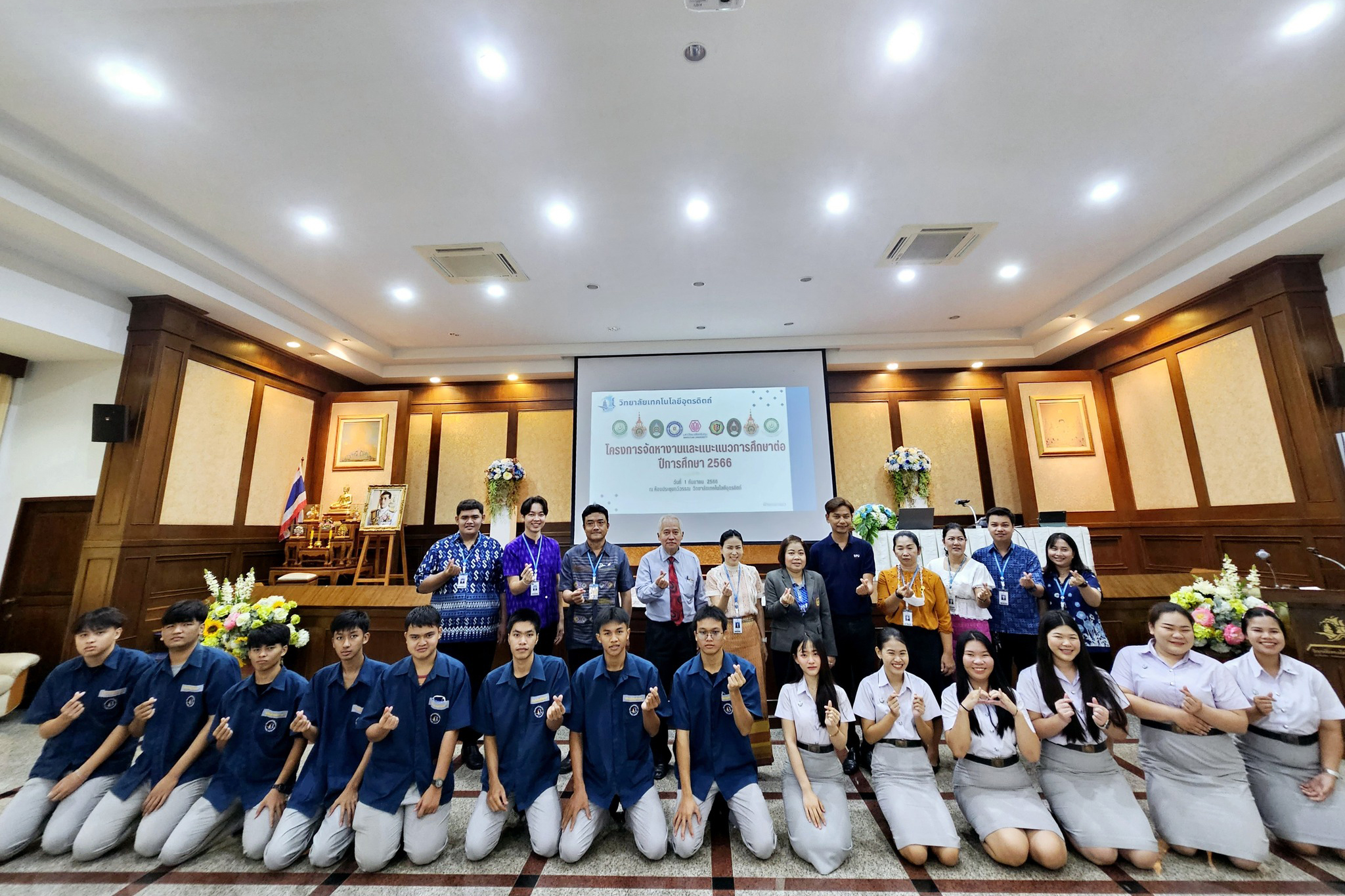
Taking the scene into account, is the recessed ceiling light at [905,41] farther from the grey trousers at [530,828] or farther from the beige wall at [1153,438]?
the beige wall at [1153,438]

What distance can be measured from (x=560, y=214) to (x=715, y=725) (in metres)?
3.90

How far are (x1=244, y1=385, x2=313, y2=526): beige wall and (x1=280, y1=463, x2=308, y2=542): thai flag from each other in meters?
0.07

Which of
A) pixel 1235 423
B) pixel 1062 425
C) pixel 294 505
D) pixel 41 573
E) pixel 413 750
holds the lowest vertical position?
pixel 413 750

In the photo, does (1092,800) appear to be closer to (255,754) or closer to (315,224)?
(255,754)

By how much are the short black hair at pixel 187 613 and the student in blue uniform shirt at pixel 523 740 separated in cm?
155

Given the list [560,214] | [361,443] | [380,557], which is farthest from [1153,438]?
[361,443]

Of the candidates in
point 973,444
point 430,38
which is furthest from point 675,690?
point 973,444

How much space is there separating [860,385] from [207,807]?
766 centimetres

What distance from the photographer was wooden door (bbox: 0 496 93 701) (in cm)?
511

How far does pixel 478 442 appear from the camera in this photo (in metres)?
7.88

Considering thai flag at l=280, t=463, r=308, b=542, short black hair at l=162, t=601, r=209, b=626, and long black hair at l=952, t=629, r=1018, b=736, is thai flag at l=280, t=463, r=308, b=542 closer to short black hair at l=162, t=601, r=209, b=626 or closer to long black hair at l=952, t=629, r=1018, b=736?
short black hair at l=162, t=601, r=209, b=626

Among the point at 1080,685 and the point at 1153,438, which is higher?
the point at 1153,438

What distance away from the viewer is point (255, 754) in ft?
8.54

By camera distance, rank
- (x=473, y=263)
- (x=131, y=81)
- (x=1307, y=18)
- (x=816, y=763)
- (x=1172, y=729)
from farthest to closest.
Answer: (x=473, y=263), (x=131, y=81), (x=1307, y=18), (x=816, y=763), (x=1172, y=729)
